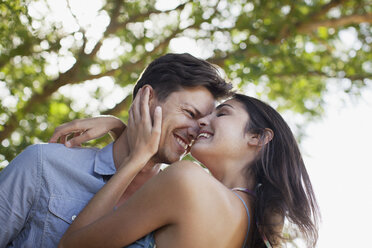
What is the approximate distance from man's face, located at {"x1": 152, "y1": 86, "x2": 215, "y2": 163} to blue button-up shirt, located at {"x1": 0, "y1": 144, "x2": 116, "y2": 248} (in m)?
0.54

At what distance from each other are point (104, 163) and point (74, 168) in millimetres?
204

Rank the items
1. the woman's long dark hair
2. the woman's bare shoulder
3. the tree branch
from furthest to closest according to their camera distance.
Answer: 1. the tree branch
2. the woman's long dark hair
3. the woman's bare shoulder

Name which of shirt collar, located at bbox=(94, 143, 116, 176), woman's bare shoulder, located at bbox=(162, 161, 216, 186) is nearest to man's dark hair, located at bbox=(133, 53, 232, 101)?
shirt collar, located at bbox=(94, 143, 116, 176)

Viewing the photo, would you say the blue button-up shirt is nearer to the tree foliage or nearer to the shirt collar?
A: the shirt collar

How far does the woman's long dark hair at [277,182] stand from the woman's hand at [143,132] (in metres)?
0.55

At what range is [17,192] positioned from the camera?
2361 mm

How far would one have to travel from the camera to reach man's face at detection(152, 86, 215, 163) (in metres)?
2.91

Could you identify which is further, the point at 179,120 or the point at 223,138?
the point at 179,120

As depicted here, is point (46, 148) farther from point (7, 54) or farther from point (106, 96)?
point (106, 96)

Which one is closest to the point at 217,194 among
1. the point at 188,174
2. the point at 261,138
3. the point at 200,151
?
the point at 188,174

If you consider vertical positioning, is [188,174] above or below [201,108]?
above

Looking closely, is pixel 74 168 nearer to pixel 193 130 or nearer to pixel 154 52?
pixel 193 130

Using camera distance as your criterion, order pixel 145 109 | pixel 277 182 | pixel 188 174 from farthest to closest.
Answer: pixel 145 109 → pixel 277 182 → pixel 188 174

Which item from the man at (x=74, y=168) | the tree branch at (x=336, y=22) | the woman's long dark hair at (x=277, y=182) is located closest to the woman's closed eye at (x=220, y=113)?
the woman's long dark hair at (x=277, y=182)
